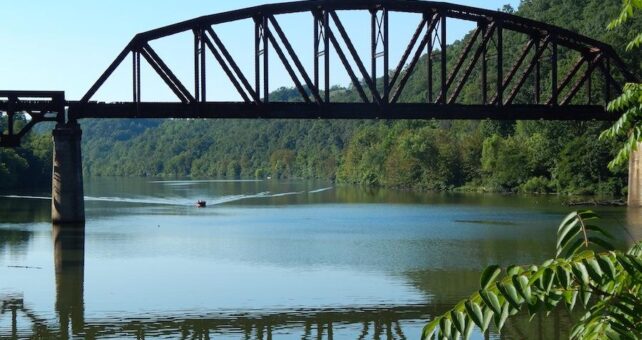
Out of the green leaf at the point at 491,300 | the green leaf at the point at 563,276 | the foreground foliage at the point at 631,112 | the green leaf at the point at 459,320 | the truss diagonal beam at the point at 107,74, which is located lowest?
the green leaf at the point at 459,320

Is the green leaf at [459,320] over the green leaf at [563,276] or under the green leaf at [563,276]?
under

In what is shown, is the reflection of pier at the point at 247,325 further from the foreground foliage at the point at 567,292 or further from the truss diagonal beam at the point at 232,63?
the truss diagonal beam at the point at 232,63

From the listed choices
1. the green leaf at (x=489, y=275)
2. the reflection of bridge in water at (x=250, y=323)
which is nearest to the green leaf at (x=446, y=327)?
the green leaf at (x=489, y=275)

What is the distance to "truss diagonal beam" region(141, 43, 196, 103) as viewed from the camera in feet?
194

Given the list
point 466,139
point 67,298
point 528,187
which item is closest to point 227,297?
point 67,298

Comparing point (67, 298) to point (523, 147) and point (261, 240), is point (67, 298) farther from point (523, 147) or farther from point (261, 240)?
point (523, 147)

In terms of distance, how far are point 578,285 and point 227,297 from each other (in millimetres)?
26805

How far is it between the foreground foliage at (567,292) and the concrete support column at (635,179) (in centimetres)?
7242

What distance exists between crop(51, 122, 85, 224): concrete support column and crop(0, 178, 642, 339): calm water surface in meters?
1.90

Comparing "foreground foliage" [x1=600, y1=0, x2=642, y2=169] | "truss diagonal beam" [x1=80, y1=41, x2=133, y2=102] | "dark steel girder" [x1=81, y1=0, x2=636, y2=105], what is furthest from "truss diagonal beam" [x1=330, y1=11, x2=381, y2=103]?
"foreground foliage" [x1=600, y1=0, x2=642, y2=169]

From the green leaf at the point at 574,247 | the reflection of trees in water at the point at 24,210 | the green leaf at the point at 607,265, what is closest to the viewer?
the green leaf at the point at 607,265

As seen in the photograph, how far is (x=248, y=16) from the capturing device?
61.8 meters

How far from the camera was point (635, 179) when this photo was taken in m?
77.9

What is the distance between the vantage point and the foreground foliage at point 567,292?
630 cm
